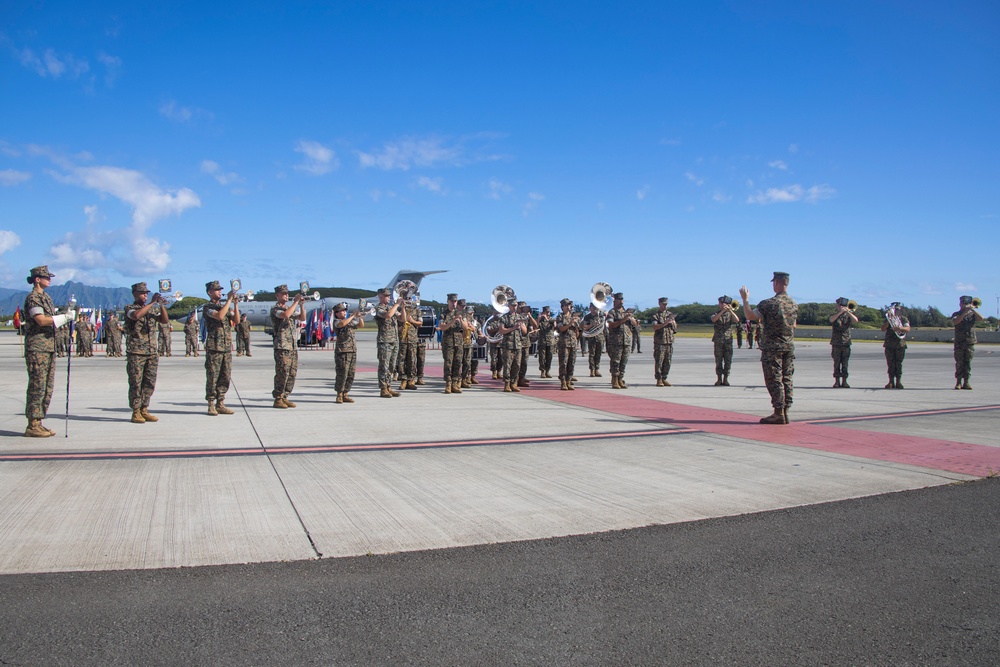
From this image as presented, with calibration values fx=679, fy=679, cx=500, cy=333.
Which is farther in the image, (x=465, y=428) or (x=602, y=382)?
(x=602, y=382)

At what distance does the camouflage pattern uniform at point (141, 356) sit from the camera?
365 inches

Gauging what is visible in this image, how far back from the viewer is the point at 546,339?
19.4 meters

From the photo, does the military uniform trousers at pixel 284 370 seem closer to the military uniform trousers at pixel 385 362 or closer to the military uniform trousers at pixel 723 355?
the military uniform trousers at pixel 385 362

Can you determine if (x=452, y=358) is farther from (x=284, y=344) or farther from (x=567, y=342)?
(x=284, y=344)

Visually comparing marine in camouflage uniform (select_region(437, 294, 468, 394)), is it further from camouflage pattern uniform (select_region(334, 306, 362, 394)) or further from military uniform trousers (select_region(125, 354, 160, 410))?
military uniform trousers (select_region(125, 354, 160, 410))

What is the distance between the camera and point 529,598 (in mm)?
3656

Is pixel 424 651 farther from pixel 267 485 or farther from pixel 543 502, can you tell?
pixel 267 485

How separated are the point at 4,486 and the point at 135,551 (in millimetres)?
2460

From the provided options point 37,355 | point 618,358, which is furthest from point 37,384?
point 618,358

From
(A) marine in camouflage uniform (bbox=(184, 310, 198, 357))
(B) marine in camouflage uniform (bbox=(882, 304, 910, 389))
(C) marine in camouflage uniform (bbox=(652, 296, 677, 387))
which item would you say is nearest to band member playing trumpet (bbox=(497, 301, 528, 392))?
(C) marine in camouflage uniform (bbox=(652, 296, 677, 387))

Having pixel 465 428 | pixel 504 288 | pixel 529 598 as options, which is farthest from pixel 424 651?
pixel 504 288

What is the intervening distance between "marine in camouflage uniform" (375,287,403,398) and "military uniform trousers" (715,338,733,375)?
7913 mm

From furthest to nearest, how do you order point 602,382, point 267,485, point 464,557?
point 602,382 → point 267,485 → point 464,557

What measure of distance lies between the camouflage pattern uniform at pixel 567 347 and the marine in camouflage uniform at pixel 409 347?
3172 millimetres
